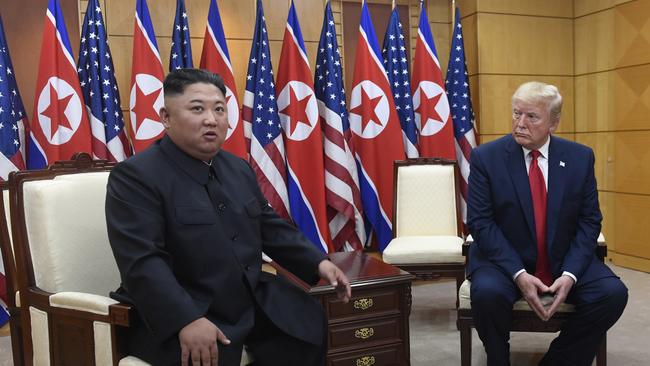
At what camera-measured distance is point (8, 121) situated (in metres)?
3.68

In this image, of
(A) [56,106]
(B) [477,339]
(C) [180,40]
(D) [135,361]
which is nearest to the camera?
(D) [135,361]

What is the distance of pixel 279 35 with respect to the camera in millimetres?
4680

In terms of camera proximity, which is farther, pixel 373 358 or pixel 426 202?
pixel 426 202

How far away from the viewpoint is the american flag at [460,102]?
4.86 m

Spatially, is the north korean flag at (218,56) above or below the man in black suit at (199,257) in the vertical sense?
above

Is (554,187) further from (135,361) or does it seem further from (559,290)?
(135,361)

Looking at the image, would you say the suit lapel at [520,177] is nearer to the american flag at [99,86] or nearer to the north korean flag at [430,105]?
the north korean flag at [430,105]

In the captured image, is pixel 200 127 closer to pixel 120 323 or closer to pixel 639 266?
pixel 120 323

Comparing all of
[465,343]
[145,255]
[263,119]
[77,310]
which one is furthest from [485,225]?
[263,119]

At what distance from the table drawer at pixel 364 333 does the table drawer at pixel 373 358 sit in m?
0.04

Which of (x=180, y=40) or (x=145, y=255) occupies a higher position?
(x=180, y=40)

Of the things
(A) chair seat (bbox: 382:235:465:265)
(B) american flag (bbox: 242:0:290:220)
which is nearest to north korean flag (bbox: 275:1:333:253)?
(B) american flag (bbox: 242:0:290:220)

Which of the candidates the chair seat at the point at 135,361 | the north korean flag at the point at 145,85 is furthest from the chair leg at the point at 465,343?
the north korean flag at the point at 145,85

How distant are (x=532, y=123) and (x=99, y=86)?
2.85 meters
